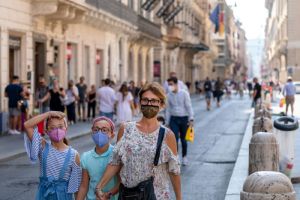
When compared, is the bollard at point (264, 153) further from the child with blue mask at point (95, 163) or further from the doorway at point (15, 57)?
the doorway at point (15, 57)

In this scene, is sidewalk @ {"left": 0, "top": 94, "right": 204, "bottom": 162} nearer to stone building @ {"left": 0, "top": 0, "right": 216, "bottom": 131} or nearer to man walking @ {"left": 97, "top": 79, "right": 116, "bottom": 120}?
man walking @ {"left": 97, "top": 79, "right": 116, "bottom": 120}

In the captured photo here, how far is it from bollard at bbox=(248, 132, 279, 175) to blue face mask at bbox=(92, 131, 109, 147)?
462 cm

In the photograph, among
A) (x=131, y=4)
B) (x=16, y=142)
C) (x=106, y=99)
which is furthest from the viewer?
(x=131, y=4)

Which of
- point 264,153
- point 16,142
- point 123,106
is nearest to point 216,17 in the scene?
point 123,106

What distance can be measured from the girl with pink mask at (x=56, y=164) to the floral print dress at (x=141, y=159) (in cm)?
65

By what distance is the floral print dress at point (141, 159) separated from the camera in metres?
5.46

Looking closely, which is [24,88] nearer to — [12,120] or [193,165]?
[12,120]

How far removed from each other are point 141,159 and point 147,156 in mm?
47

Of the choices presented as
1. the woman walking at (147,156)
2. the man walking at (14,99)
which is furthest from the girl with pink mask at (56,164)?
the man walking at (14,99)

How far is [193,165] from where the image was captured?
1523cm

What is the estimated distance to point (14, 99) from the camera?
2270cm

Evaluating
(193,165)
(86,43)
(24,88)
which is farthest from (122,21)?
(193,165)

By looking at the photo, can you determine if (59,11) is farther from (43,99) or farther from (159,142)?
(159,142)

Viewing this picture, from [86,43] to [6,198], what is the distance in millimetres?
22994
